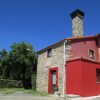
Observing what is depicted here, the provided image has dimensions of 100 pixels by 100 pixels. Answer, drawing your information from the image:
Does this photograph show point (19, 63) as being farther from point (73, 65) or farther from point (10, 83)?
point (73, 65)

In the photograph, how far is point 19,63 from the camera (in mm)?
34438

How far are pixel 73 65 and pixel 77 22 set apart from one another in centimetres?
666

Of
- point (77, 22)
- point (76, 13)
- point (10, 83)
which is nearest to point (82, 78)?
point (77, 22)

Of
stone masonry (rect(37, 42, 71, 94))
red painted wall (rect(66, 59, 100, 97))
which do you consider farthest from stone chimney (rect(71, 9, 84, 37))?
red painted wall (rect(66, 59, 100, 97))

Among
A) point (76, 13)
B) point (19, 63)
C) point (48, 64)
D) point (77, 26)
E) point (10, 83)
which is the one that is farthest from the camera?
point (19, 63)

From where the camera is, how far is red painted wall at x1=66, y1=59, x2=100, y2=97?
19766 millimetres

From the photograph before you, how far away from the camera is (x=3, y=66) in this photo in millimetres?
35125

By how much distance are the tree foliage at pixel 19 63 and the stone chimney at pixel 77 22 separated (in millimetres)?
11603

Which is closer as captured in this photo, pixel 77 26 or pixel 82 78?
pixel 82 78

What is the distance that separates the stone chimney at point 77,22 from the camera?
2495cm

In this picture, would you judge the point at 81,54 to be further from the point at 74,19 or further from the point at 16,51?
the point at 16,51

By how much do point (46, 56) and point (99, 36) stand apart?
6.31 meters

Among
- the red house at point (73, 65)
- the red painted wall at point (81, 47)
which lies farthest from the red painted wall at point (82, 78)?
the red painted wall at point (81, 47)

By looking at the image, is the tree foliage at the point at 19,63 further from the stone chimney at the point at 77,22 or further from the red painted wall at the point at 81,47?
the red painted wall at the point at 81,47
